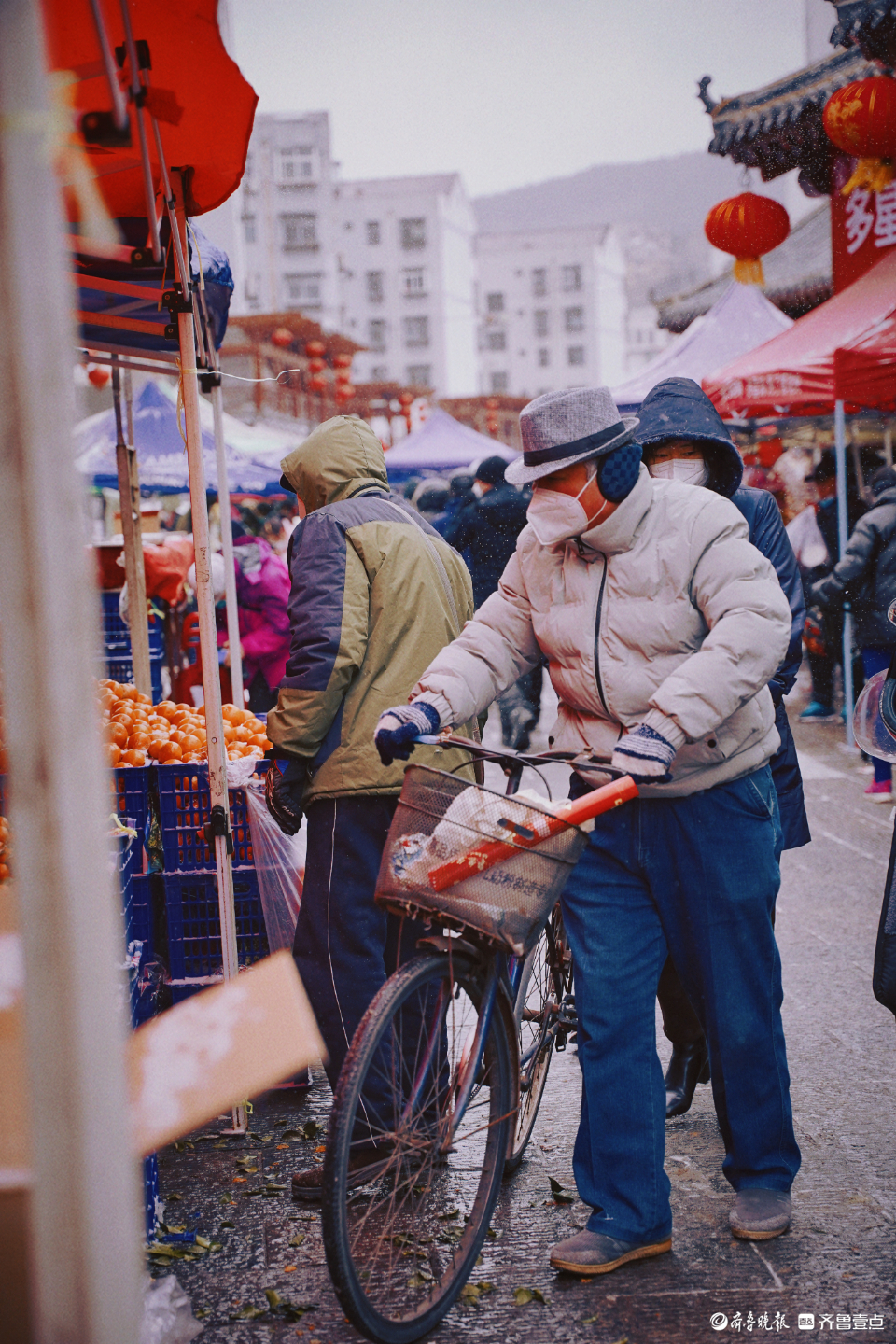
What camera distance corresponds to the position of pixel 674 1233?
10.5ft

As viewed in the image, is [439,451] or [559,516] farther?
[439,451]

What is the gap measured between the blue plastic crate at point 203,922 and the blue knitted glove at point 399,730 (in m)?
1.61

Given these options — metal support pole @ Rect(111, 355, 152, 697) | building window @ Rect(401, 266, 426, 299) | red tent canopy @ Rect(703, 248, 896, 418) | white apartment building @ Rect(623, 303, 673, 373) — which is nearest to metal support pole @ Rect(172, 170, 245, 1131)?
metal support pole @ Rect(111, 355, 152, 697)

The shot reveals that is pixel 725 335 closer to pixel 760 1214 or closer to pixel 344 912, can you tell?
pixel 344 912

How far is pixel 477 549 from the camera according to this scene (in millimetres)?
8414

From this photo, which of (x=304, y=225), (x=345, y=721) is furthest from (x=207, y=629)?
(x=304, y=225)

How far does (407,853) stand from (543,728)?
8.93m

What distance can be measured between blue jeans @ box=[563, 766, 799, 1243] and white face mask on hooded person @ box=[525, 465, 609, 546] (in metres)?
0.71

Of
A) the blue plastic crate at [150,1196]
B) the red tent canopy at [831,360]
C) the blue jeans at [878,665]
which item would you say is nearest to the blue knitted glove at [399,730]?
the blue plastic crate at [150,1196]

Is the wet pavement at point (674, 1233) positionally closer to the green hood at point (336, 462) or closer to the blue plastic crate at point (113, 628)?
the green hood at point (336, 462)

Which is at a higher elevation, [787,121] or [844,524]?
[787,121]

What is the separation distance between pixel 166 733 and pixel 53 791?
10.3ft

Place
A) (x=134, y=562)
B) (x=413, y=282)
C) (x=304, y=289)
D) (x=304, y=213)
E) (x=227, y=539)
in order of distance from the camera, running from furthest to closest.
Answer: (x=413, y=282), (x=304, y=289), (x=304, y=213), (x=134, y=562), (x=227, y=539)

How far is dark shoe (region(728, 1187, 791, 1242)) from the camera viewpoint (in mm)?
3107
